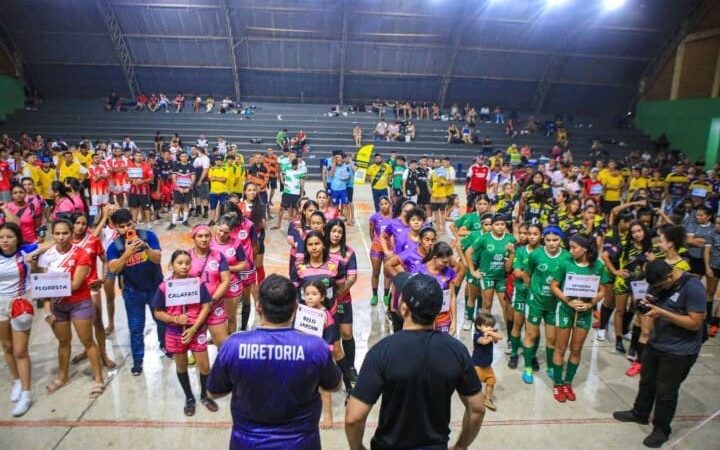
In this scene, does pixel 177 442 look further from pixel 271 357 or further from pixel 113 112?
pixel 113 112

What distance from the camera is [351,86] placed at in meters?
25.4

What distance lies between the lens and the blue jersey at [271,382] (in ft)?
8.02

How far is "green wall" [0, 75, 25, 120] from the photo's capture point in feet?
74.5

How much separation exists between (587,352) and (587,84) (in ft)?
77.9

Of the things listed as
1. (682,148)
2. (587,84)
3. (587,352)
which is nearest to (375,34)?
(587,84)

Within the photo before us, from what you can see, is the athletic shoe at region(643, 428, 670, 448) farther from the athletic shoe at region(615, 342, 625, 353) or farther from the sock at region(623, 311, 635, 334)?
the sock at region(623, 311, 635, 334)

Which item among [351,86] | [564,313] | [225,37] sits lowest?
[564,313]

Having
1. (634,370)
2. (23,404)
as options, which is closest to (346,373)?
(23,404)

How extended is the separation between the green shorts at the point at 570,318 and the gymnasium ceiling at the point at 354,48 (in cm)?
1943

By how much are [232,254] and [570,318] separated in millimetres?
3811

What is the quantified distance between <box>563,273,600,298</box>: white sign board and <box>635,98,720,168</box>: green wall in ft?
67.1

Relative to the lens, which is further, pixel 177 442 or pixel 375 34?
pixel 375 34

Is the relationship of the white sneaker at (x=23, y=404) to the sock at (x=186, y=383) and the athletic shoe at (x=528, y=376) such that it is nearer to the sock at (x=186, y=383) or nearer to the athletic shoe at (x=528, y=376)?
the sock at (x=186, y=383)

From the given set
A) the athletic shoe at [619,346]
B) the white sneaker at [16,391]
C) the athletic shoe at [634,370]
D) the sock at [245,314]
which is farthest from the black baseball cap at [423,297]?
the athletic shoe at [619,346]
